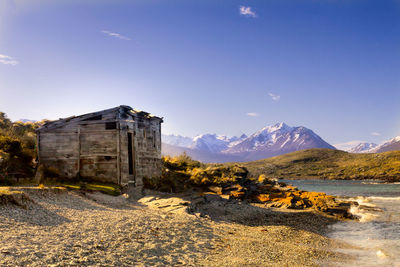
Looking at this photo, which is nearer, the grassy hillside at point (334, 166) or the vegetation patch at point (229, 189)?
the vegetation patch at point (229, 189)

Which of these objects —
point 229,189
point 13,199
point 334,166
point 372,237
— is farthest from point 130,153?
point 334,166

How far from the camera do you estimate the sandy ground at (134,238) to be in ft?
24.5

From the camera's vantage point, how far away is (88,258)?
7.28 m

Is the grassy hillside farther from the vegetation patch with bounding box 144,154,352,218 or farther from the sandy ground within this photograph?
the sandy ground

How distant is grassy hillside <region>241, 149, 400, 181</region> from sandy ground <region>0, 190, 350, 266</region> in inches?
3342

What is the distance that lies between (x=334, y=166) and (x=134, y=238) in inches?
5244

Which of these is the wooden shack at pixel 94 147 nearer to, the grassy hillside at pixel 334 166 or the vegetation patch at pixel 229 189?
the vegetation patch at pixel 229 189

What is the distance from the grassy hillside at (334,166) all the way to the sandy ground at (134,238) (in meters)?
84.9

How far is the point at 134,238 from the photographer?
984 cm

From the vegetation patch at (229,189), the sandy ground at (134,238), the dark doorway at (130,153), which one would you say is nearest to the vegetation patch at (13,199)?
the sandy ground at (134,238)

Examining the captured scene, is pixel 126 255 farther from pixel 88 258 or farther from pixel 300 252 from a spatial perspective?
pixel 300 252

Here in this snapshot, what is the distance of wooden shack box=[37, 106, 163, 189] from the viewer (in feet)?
72.6

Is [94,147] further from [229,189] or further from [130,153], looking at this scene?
[229,189]

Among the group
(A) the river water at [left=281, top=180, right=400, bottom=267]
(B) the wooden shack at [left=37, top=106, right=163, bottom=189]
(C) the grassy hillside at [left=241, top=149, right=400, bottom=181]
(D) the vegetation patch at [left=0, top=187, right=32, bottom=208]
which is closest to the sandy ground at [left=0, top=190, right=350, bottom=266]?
(D) the vegetation patch at [left=0, top=187, right=32, bottom=208]
